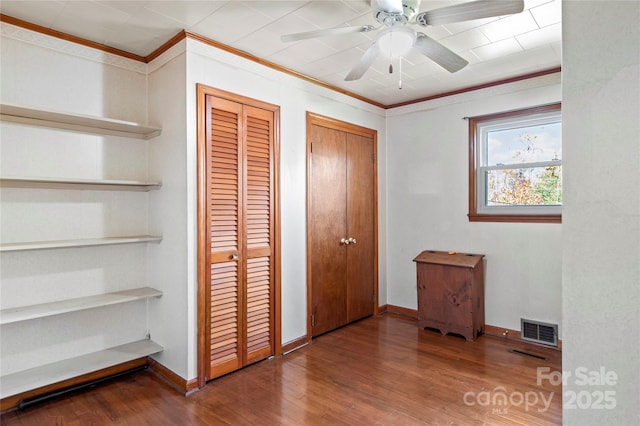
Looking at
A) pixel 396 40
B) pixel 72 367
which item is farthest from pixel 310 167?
pixel 72 367

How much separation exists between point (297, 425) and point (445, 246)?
2603 millimetres

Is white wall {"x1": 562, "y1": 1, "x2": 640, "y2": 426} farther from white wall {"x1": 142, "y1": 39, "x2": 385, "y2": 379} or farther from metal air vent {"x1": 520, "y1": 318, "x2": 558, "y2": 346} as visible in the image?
metal air vent {"x1": 520, "y1": 318, "x2": 558, "y2": 346}

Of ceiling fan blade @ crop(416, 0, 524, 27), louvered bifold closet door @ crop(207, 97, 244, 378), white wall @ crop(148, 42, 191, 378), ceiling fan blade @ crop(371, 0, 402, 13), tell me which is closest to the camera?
ceiling fan blade @ crop(416, 0, 524, 27)

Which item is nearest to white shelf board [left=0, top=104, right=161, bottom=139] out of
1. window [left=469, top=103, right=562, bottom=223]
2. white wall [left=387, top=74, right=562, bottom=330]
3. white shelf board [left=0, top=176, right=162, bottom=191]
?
white shelf board [left=0, top=176, right=162, bottom=191]

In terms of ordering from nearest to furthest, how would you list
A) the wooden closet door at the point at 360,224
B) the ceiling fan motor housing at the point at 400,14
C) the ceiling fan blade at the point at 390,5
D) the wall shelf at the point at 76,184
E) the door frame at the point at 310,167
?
the ceiling fan blade at the point at 390,5, the ceiling fan motor housing at the point at 400,14, the wall shelf at the point at 76,184, the door frame at the point at 310,167, the wooden closet door at the point at 360,224

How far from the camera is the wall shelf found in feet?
7.59

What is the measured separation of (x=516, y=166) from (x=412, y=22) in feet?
7.49

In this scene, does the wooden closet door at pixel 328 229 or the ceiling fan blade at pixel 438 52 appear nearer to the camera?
the ceiling fan blade at pixel 438 52

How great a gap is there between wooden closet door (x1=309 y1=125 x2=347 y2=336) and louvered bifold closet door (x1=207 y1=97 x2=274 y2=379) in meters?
0.59

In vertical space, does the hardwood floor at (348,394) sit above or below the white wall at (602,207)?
below

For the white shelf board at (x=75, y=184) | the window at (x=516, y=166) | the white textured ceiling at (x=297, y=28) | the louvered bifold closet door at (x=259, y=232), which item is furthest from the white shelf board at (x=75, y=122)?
the window at (x=516, y=166)

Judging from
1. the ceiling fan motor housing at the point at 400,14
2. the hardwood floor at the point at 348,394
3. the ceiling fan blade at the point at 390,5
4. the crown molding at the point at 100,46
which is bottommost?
the hardwood floor at the point at 348,394

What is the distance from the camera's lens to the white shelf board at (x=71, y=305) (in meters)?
2.25

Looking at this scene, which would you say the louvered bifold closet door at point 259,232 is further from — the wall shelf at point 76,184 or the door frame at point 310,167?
the wall shelf at point 76,184
